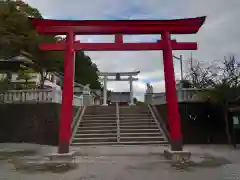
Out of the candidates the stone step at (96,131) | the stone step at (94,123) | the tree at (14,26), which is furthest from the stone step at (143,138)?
the tree at (14,26)

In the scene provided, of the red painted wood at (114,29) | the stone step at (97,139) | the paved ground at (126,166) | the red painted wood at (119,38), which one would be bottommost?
the paved ground at (126,166)

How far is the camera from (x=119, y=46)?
1064 centimetres

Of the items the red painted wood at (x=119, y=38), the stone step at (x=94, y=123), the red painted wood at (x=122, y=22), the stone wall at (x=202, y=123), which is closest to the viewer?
the red painted wood at (x=122, y=22)

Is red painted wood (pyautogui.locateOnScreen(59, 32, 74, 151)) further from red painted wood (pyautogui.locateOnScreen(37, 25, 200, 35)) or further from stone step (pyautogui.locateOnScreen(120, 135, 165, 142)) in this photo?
stone step (pyautogui.locateOnScreen(120, 135, 165, 142))

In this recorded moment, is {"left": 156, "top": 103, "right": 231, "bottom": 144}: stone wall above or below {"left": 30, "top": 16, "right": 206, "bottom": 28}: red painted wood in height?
below

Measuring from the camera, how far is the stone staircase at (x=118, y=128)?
13.5 m

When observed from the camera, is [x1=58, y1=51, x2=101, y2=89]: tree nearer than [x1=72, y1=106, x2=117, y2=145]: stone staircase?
No

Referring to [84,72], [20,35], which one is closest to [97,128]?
[20,35]

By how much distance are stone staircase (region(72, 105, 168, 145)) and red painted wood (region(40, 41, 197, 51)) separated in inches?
188

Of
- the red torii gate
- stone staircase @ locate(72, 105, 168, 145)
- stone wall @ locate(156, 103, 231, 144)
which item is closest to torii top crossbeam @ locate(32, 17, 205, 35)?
the red torii gate

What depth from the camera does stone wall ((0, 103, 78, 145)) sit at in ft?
45.5

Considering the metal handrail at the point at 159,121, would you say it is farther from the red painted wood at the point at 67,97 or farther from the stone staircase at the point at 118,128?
the red painted wood at the point at 67,97

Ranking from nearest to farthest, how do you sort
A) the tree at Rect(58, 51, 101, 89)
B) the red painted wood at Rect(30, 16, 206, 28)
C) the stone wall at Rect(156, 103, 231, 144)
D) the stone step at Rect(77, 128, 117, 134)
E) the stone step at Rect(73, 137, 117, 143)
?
the red painted wood at Rect(30, 16, 206, 28)
the stone step at Rect(73, 137, 117, 143)
the stone wall at Rect(156, 103, 231, 144)
the stone step at Rect(77, 128, 117, 134)
the tree at Rect(58, 51, 101, 89)

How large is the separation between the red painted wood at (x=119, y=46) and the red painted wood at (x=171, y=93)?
288mm
